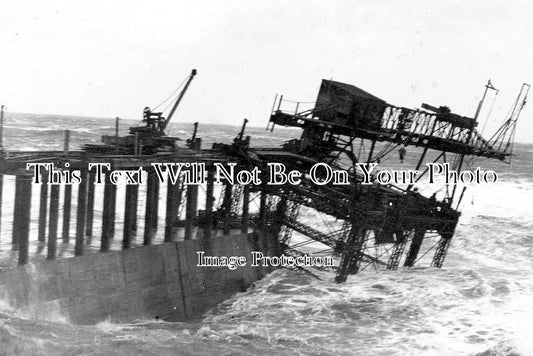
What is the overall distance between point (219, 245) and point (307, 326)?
6227 millimetres

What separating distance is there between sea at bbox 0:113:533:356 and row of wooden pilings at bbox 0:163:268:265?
1.62 meters

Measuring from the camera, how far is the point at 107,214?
22.5 meters

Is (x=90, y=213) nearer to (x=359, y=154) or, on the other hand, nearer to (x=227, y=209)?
(x=227, y=209)

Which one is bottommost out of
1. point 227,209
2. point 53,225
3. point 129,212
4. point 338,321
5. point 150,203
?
point 338,321

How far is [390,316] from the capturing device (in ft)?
75.5

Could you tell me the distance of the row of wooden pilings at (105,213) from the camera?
19.2 metres

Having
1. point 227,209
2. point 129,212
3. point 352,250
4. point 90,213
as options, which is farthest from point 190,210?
point 352,250

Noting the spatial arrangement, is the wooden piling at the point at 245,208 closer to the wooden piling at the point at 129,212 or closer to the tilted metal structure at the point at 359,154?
the tilted metal structure at the point at 359,154

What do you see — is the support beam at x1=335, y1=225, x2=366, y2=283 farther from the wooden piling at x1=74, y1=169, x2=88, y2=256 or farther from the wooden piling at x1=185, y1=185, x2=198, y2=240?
the wooden piling at x1=74, y1=169, x2=88, y2=256

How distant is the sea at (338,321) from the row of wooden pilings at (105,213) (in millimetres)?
1618

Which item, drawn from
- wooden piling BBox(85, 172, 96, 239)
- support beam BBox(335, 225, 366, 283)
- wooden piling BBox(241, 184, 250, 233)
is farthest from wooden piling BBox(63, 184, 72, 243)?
support beam BBox(335, 225, 366, 283)

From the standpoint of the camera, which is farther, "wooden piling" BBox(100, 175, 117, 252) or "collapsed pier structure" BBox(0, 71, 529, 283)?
"collapsed pier structure" BBox(0, 71, 529, 283)

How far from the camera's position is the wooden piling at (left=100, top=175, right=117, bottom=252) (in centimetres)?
2152

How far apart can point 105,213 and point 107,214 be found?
0.11 meters
